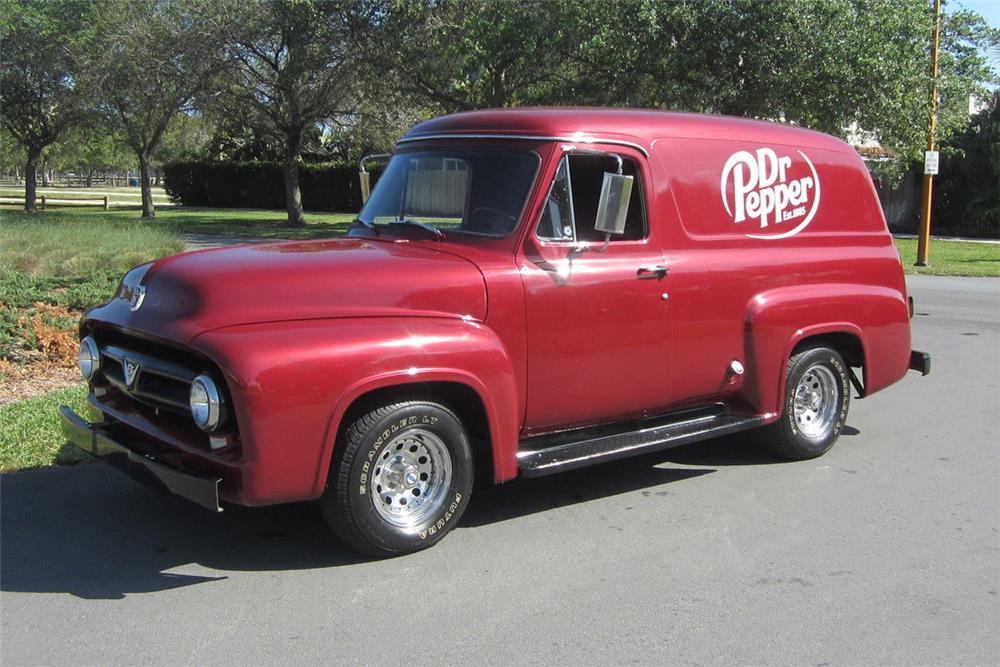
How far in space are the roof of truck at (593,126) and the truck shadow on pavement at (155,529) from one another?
2093 mm

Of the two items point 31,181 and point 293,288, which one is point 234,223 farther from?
point 293,288

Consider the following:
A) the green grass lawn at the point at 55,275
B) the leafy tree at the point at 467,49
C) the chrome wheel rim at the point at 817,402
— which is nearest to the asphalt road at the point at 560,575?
the chrome wheel rim at the point at 817,402

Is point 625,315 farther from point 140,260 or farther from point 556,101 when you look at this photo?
point 556,101

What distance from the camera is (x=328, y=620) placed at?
4004 millimetres

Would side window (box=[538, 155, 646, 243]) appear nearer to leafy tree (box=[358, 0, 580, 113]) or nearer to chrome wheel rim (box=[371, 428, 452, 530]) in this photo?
chrome wheel rim (box=[371, 428, 452, 530])

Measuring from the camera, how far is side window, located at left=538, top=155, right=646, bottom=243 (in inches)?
203

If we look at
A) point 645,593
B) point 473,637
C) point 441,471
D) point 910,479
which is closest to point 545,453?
point 441,471

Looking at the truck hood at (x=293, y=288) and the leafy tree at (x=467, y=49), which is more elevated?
the leafy tree at (x=467, y=49)

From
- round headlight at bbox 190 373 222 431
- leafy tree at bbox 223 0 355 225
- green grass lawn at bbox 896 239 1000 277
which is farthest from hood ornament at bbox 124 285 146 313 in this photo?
leafy tree at bbox 223 0 355 225

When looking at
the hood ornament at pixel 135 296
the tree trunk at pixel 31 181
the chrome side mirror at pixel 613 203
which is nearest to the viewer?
the hood ornament at pixel 135 296

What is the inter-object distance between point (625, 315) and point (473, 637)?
214cm

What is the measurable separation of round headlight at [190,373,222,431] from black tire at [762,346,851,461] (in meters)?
3.72

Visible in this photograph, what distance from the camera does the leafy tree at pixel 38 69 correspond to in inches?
1273

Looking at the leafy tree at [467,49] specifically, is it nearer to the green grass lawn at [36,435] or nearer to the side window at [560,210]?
the green grass lawn at [36,435]
